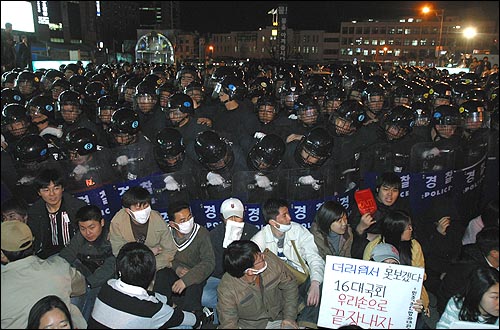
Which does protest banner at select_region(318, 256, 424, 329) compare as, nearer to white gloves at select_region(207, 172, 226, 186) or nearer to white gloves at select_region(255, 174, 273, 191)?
white gloves at select_region(255, 174, 273, 191)

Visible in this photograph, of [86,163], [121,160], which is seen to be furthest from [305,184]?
[86,163]

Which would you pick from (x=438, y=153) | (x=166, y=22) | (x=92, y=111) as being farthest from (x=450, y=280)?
(x=166, y=22)

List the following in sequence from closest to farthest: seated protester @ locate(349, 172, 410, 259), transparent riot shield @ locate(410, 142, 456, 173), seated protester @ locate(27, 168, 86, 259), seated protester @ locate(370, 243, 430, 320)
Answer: seated protester @ locate(370, 243, 430, 320), seated protester @ locate(27, 168, 86, 259), seated protester @ locate(349, 172, 410, 259), transparent riot shield @ locate(410, 142, 456, 173)

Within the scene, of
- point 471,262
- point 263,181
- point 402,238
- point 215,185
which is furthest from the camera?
point 215,185

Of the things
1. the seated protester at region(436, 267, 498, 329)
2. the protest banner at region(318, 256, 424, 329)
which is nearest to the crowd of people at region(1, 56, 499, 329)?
the seated protester at region(436, 267, 498, 329)

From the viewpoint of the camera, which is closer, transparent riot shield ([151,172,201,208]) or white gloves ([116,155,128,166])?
transparent riot shield ([151,172,201,208])

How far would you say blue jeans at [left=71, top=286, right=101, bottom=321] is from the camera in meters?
4.38

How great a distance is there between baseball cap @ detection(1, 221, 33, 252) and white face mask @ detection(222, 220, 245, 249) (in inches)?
72.4

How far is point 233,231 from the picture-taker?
15.4 feet

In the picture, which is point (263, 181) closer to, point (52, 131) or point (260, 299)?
point (260, 299)

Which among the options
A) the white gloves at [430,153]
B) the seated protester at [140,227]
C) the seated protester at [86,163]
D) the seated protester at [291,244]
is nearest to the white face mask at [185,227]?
the seated protester at [140,227]

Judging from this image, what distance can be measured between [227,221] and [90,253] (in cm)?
140

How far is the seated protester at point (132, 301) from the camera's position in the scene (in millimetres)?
3352

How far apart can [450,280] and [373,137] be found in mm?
3135
